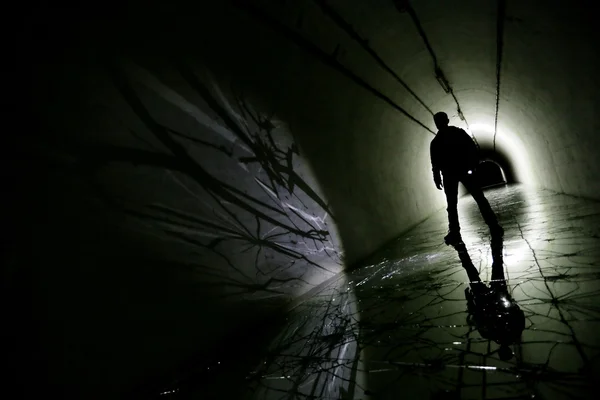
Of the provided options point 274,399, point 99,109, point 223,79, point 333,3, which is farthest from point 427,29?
point 274,399

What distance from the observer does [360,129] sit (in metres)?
4.93

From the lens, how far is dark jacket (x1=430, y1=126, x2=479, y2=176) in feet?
13.8

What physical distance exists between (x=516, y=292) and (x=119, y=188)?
9.10ft

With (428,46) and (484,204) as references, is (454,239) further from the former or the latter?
(428,46)

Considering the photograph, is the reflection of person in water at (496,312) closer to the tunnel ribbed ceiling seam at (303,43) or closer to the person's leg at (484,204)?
the person's leg at (484,204)

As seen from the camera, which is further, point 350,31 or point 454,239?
point 454,239


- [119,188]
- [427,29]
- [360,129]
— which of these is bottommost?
[119,188]

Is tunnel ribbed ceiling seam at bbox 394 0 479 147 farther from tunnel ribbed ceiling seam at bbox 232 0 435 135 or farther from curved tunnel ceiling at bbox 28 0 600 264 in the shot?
tunnel ribbed ceiling seam at bbox 232 0 435 135

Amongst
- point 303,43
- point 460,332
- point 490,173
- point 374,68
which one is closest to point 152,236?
point 460,332

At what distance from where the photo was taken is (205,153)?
252cm

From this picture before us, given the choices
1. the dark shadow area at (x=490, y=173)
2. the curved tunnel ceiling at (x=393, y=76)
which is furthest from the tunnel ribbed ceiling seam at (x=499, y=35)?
the dark shadow area at (x=490, y=173)

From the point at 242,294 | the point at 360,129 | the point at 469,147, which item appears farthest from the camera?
the point at 360,129

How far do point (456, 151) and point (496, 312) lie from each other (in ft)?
9.28

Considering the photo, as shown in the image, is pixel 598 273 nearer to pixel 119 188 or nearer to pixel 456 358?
pixel 456 358
